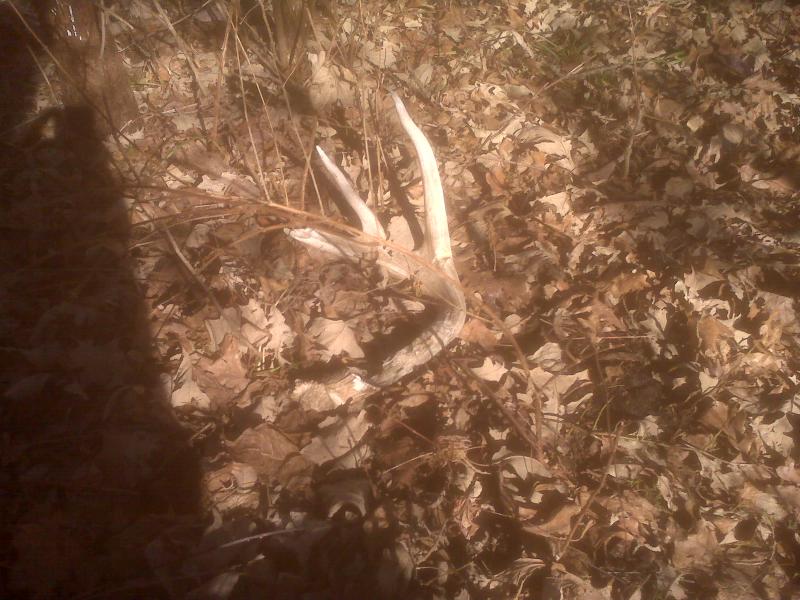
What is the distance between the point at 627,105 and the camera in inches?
139

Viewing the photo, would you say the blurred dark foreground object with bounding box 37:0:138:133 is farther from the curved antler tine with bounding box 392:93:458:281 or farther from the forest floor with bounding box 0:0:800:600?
the curved antler tine with bounding box 392:93:458:281

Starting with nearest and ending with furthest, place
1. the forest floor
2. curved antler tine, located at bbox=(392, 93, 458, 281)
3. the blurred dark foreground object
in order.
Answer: the forest floor, curved antler tine, located at bbox=(392, 93, 458, 281), the blurred dark foreground object

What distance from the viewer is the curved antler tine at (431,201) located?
253cm

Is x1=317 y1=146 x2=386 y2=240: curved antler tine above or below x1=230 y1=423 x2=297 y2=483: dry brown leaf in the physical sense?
above

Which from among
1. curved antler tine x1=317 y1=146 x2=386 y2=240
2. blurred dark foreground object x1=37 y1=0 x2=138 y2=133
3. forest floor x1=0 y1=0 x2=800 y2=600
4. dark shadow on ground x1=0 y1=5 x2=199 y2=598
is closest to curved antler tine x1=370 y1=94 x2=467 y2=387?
forest floor x1=0 y1=0 x2=800 y2=600

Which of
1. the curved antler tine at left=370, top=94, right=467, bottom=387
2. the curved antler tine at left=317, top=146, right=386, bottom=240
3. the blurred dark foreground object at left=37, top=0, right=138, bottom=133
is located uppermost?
the blurred dark foreground object at left=37, top=0, right=138, bottom=133

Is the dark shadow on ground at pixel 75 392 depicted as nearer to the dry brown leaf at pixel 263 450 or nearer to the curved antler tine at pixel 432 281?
the dry brown leaf at pixel 263 450

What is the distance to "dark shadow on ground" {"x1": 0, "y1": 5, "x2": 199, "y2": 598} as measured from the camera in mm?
2031

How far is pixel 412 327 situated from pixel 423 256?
1.47 feet

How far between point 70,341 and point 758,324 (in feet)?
13.1

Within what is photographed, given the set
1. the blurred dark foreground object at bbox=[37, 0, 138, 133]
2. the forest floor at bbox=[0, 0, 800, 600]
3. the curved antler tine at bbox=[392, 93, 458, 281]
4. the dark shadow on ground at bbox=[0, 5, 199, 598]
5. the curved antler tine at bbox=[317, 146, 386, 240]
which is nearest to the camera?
the dark shadow on ground at bbox=[0, 5, 199, 598]

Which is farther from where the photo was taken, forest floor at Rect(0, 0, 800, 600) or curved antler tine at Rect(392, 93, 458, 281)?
curved antler tine at Rect(392, 93, 458, 281)

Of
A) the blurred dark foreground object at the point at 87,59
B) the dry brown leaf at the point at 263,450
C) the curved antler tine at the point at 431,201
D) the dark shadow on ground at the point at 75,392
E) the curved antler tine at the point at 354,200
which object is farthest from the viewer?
the blurred dark foreground object at the point at 87,59

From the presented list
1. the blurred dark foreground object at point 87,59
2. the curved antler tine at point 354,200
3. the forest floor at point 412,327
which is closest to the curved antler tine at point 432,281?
the forest floor at point 412,327
